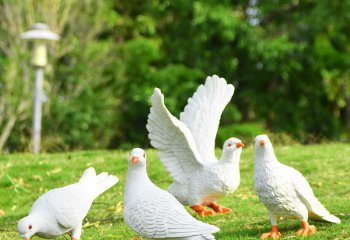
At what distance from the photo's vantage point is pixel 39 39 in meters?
16.5

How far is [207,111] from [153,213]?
322 cm

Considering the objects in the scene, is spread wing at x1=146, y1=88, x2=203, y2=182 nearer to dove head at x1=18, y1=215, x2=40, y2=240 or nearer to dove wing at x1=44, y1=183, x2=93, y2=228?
Answer: dove wing at x1=44, y1=183, x2=93, y2=228

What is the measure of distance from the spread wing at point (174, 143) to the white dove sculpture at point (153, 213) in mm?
1444

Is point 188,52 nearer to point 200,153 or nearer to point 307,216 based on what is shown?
point 200,153

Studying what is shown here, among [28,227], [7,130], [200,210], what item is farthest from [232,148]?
[7,130]

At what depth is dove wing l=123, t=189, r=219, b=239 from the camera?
5.47 metres

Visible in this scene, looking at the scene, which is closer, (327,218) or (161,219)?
(161,219)

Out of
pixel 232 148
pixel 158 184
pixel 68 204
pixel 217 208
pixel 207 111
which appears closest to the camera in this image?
pixel 68 204

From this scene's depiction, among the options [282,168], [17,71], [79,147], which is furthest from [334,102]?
[282,168]

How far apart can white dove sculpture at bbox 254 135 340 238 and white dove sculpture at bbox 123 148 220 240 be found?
3.20 feet

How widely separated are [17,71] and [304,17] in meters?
11.1

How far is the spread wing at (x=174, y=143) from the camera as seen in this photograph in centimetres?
766

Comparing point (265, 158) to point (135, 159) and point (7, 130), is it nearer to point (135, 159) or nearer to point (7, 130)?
point (135, 159)

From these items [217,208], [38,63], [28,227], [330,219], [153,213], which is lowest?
[217,208]
